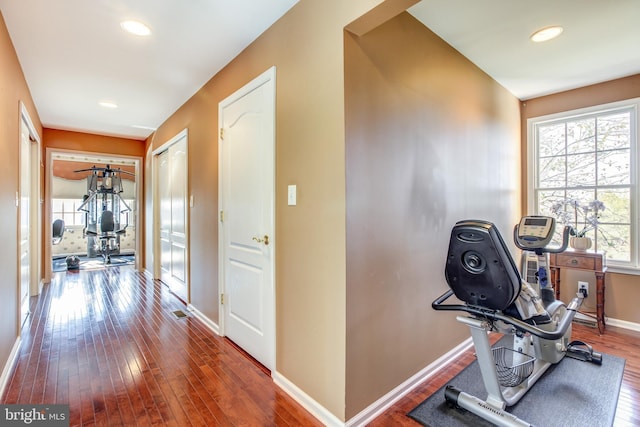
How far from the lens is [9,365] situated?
7.14 ft

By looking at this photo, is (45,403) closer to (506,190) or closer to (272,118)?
(272,118)

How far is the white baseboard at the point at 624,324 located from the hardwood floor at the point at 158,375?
0.08m

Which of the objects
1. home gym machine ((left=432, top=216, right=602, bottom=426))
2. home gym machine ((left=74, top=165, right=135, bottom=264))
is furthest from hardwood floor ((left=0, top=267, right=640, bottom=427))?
home gym machine ((left=74, top=165, right=135, bottom=264))

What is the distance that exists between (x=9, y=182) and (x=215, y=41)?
1.93 meters

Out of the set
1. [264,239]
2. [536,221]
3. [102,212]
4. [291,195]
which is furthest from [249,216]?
[102,212]

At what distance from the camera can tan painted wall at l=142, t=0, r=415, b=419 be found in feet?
5.27

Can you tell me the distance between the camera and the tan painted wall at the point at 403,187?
1.64m

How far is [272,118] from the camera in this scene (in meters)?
2.07

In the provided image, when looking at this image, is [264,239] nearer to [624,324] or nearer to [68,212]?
[624,324]

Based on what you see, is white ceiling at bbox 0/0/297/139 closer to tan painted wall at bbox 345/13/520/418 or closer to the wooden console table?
tan painted wall at bbox 345/13/520/418

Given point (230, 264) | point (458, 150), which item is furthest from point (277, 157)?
point (458, 150)

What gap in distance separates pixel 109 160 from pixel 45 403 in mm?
4849

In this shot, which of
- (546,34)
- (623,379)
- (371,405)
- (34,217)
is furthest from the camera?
(34,217)

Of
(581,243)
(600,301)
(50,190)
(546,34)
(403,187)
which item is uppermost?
(546,34)
